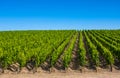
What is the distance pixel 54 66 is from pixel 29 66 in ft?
6.52

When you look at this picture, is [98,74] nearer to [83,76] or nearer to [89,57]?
[83,76]

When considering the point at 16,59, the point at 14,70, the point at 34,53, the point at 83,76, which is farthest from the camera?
the point at 34,53

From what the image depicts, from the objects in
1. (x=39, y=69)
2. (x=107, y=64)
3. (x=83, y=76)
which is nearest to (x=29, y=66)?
(x=39, y=69)

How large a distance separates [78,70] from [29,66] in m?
3.93

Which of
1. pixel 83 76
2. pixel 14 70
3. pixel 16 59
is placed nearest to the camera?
pixel 83 76

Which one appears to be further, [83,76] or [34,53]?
[34,53]

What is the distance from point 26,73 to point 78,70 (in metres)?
3.97

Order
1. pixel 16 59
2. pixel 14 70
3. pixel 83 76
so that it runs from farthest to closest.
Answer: pixel 16 59 < pixel 14 70 < pixel 83 76

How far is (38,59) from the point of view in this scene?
67.7ft

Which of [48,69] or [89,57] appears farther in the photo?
[89,57]

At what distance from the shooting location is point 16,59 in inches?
864

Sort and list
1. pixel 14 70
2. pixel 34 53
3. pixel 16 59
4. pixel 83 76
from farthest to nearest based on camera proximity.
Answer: pixel 34 53 → pixel 16 59 → pixel 14 70 → pixel 83 76

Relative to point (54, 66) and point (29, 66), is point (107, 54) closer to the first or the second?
point (54, 66)

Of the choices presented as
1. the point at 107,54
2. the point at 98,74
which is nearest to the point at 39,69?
the point at 98,74
